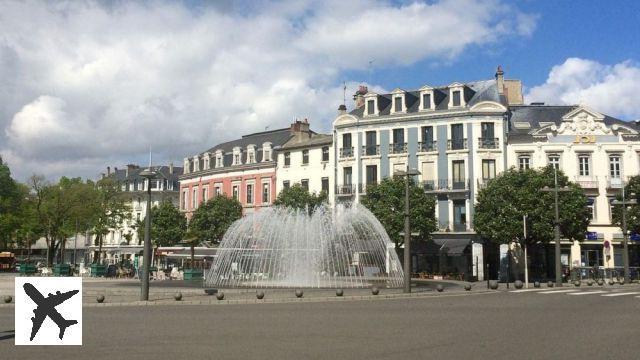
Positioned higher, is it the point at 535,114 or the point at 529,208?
the point at 535,114

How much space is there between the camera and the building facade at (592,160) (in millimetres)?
49719

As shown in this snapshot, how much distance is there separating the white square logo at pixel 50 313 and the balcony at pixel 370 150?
5030 centimetres

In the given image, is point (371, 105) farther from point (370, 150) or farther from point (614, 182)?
point (614, 182)

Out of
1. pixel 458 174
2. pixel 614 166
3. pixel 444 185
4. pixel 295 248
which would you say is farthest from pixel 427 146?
pixel 295 248

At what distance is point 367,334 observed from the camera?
13.5 meters

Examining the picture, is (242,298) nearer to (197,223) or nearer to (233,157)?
(197,223)

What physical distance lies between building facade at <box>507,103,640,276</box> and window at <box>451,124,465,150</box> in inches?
154

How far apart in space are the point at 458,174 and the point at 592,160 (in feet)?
35.3

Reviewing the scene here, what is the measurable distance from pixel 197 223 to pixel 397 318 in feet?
147

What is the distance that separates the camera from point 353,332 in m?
13.9

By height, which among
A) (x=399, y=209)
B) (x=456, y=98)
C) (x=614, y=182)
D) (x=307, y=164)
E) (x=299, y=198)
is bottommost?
(x=399, y=209)

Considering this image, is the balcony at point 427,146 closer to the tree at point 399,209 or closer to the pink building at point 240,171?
the tree at point 399,209

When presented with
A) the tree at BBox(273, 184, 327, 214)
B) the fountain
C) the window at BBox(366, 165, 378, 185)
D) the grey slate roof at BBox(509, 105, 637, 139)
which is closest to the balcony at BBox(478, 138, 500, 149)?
the grey slate roof at BBox(509, 105, 637, 139)

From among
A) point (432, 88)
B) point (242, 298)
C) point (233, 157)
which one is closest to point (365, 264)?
point (242, 298)
